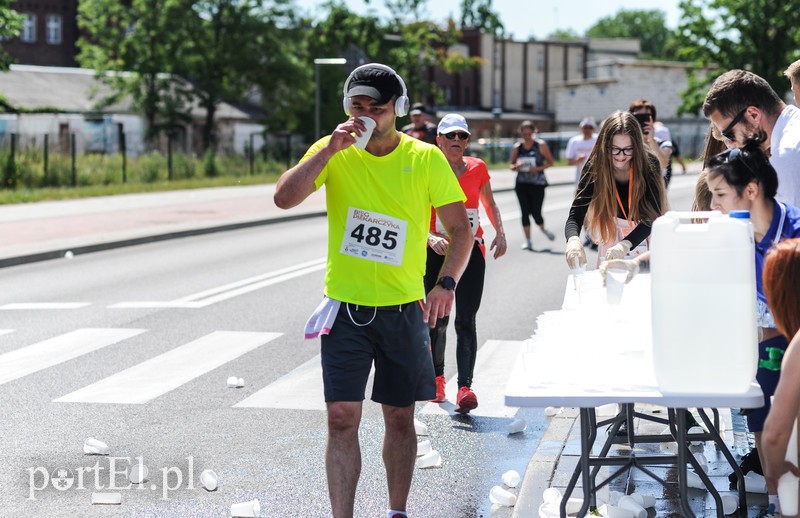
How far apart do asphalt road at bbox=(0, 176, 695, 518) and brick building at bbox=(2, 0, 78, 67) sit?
A: 211 feet

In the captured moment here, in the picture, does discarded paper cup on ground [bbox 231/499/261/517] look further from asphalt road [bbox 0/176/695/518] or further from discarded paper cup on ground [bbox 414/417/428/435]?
discarded paper cup on ground [bbox 414/417/428/435]

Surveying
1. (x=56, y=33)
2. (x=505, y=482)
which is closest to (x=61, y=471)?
(x=505, y=482)

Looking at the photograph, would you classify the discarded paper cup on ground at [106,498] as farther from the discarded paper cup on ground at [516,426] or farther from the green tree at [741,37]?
the green tree at [741,37]

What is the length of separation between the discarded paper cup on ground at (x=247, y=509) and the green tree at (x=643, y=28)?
6827 inches

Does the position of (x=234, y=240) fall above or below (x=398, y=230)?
below

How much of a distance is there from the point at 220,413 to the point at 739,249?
4328 mm

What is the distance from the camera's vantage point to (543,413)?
7395mm

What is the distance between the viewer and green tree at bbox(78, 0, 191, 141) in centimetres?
5866

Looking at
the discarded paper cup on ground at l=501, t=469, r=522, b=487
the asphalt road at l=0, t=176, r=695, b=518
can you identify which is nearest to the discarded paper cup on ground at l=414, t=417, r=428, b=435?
the asphalt road at l=0, t=176, r=695, b=518

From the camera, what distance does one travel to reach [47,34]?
75.6m

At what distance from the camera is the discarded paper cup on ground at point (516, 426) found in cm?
675

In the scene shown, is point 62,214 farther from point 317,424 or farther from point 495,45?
point 495,45

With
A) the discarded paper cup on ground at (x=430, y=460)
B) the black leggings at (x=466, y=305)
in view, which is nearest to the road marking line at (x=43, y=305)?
the black leggings at (x=466, y=305)

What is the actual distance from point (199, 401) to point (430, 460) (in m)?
2.17
